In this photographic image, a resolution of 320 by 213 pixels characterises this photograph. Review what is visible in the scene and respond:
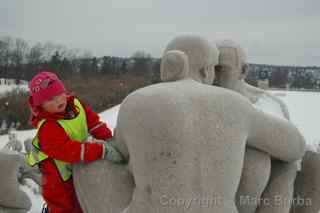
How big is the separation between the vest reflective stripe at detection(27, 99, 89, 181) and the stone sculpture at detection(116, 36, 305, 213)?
278 millimetres

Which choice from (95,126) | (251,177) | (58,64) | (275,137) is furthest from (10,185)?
(58,64)

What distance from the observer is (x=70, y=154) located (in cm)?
210

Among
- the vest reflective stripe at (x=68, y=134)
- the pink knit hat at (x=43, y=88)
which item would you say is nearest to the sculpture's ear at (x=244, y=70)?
the vest reflective stripe at (x=68, y=134)

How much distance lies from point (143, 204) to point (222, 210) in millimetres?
352

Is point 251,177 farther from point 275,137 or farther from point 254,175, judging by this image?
point 275,137

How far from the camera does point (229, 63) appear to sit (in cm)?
271

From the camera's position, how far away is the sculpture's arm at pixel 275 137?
2.11 metres

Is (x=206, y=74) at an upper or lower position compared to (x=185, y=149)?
upper

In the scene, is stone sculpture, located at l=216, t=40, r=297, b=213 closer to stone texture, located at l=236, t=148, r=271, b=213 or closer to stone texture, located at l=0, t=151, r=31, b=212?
stone texture, located at l=236, t=148, r=271, b=213

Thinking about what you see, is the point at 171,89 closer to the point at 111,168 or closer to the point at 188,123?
the point at 188,123

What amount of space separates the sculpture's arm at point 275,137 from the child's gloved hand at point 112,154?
65cm

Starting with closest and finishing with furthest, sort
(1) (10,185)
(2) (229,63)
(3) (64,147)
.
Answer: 1. (3) (64,147)
2. (2) (229,63)
3. (1) (10,185)

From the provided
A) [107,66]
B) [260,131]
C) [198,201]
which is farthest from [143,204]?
[107,66]

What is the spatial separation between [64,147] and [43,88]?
0.32 metres
